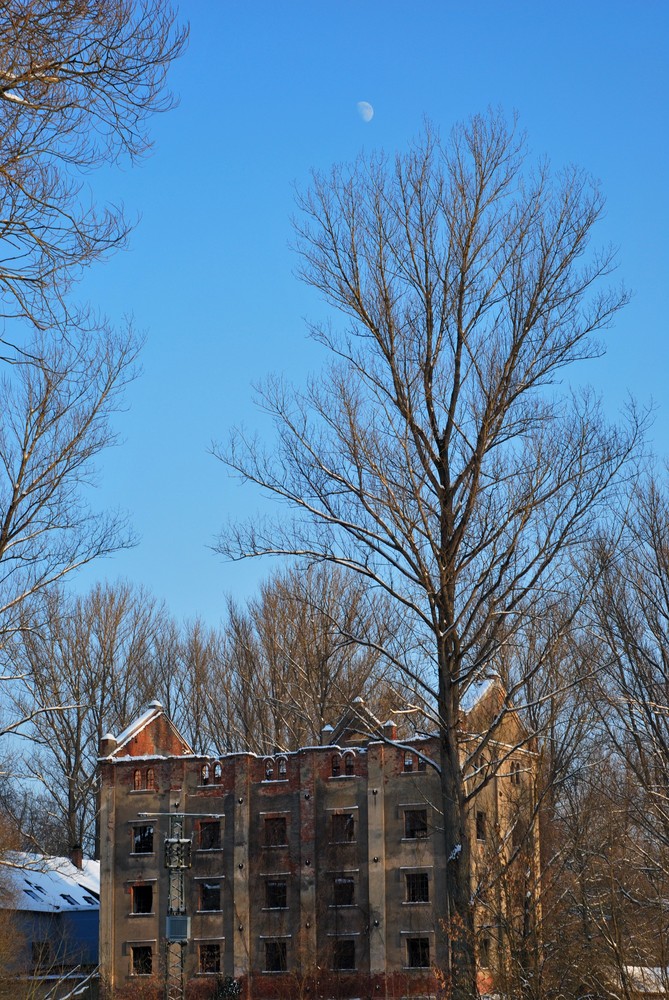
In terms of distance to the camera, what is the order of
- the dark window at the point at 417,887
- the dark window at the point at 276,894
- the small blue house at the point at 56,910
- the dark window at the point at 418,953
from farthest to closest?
the small blue house at the point at 56,910, the dark window at the point at 276,894, the dark window at the point at 417,887, the dark window at the point at 418,953

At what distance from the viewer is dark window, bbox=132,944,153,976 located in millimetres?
38781

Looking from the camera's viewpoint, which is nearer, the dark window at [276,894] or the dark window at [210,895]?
the dark window at [276,894]

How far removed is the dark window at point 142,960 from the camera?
38.8 meters

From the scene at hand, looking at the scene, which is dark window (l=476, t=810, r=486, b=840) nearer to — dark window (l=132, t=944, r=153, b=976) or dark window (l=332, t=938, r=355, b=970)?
dark window (l=332, t=938, r=355, b=970)

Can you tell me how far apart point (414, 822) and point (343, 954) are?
15.3 ft

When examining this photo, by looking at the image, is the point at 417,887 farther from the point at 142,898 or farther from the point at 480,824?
the point at 142,898

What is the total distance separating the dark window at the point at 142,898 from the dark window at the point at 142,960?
3.73 ft

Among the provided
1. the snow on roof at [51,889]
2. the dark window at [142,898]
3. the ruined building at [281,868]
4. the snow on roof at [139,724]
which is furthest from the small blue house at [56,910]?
the snow on roof at [139,724]

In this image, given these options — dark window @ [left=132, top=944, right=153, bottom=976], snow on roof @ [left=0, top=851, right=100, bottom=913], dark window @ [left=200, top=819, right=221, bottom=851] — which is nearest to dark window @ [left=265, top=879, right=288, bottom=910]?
dark window @ [left=200, top=819, right=221, bottom=851]

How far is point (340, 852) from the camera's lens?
126ft

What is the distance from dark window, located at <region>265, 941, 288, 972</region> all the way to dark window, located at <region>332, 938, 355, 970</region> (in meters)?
1.62

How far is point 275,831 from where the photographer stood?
129 feet

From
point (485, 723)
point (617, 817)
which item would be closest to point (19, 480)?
point (617, 817)

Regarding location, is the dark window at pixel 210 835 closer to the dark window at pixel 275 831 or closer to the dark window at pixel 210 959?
the dark window at pixel 275 831
